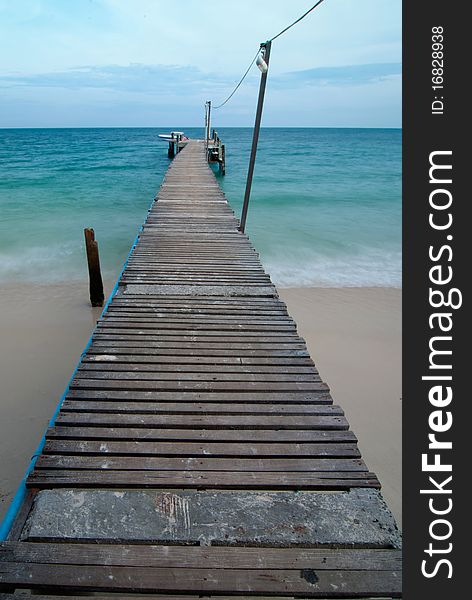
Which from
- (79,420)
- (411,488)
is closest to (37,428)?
(79,420)

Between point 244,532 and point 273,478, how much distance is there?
43cm

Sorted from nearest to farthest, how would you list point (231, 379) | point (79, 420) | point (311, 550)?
1. point (311, 550)
2. point (79, 420)
3. point (231, 379)

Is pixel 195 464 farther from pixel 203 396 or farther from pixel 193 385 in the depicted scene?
pixel 193 385

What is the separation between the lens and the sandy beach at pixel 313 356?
15.6 feet

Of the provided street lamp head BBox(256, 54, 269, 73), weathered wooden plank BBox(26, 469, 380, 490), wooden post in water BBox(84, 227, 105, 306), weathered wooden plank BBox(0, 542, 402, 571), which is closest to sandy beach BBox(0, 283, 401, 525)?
wooden post in water BBox(84, 227, 105, 306)

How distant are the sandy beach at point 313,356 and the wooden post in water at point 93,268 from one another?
10.3 inches

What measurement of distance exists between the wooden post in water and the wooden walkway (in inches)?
152

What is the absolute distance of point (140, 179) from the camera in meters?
29.8

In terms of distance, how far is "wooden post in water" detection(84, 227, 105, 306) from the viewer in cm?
806

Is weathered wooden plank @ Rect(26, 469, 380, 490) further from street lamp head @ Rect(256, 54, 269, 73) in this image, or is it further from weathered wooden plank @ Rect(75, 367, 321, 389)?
street lamp head @ Rect(256, 54, 269, 73)

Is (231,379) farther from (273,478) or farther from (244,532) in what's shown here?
(244,532)

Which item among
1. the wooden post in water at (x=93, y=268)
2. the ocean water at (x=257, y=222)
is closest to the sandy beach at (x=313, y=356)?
the wooden post in water at (x=93, y=268)

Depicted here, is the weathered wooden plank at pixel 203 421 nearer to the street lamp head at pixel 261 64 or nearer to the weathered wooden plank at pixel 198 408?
the weathered wooden plank at pixel 198 408

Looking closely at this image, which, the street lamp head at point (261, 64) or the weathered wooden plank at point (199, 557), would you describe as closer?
the weathered wooden plank at point (199, 557)
